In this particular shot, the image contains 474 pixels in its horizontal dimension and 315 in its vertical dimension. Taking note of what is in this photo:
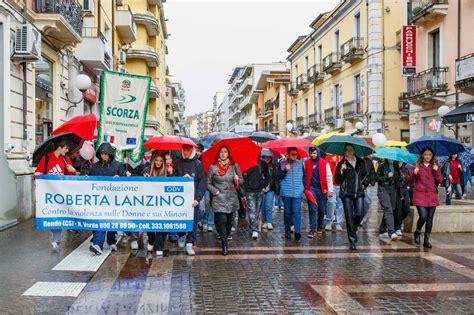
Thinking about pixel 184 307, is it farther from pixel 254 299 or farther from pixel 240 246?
pixel 240 246

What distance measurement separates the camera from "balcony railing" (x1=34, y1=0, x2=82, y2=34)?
45.8 ft

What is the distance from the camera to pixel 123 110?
30.3ft

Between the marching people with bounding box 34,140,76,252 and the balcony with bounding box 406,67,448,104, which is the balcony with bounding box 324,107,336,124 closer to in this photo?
the balcony with bounding box 406,67,448,104

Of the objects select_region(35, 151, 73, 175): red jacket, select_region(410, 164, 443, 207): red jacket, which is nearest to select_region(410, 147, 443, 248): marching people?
select_region(410, 164, 443, 207): red jacket

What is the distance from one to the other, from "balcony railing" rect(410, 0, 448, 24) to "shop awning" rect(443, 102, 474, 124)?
4.48 m

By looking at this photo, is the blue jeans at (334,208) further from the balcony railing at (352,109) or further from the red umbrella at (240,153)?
the balcony railing at (352,109)

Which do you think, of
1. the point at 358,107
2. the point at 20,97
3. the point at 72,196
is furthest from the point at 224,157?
the point at 358,107

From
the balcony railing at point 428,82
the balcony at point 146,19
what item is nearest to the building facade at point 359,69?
the balcony railing at point 428,82

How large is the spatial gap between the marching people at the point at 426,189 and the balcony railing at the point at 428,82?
46.9ft

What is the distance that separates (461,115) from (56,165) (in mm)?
16039

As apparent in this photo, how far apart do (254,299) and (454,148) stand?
5.81m

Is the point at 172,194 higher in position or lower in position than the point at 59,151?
lower

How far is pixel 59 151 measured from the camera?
8.80m

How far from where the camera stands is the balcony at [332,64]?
3516 cm
